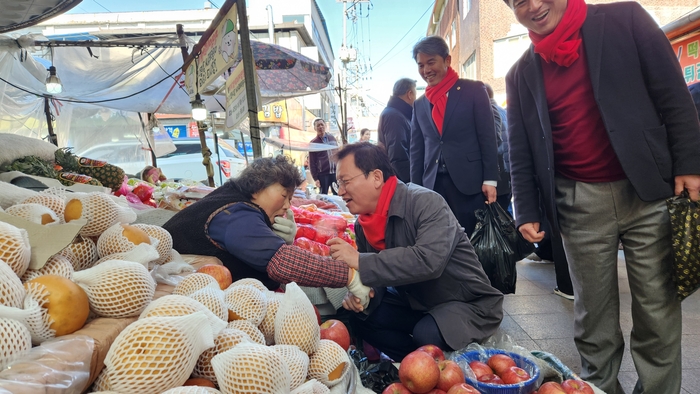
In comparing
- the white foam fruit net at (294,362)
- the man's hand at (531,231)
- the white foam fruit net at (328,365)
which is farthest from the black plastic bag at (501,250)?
the white foam fruit net at (294,362)

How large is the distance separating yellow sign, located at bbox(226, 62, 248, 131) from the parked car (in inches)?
245

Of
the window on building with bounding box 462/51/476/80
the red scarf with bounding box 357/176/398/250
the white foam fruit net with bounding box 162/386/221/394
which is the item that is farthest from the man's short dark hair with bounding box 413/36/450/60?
the window on building with bounding box 462/51/476/80

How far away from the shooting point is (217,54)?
3541mm

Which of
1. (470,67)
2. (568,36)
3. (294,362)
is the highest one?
(470,67)

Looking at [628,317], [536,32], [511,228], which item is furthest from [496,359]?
[628,317]

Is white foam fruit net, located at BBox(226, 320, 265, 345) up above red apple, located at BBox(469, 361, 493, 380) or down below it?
above

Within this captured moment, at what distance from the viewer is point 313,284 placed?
6.70ft

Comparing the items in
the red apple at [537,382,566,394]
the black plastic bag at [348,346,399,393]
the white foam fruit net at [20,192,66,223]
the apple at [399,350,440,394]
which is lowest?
the black plastic bag at [348,346,399,393]

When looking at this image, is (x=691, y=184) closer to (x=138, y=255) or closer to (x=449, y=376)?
(x=449, y=376)

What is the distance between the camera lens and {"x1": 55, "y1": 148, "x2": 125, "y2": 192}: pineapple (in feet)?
13.6

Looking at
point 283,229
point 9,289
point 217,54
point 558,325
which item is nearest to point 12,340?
point 9,289

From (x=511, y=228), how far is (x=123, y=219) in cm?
231

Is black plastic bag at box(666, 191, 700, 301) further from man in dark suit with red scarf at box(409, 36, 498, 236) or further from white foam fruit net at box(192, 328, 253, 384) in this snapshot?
white foam fruit net at box(192, 328, 253, 384)

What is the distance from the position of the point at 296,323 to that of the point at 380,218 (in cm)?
97
